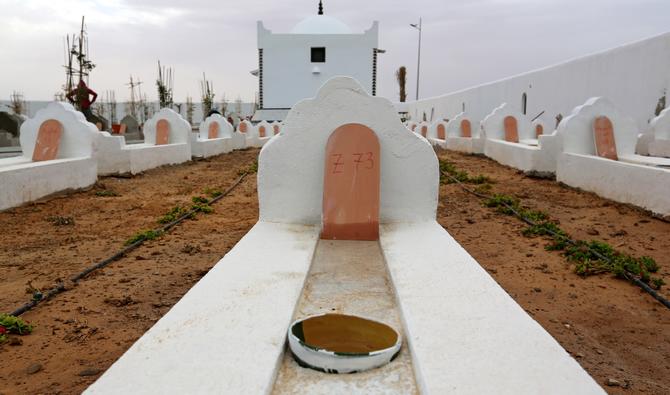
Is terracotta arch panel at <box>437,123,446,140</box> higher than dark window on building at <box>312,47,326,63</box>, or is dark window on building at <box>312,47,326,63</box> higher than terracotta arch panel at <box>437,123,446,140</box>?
dark window on building at <box>312,47,326,63</box>

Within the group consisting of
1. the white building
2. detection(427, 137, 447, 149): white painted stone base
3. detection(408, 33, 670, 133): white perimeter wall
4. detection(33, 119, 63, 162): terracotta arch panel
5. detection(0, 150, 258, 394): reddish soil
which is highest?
the white building

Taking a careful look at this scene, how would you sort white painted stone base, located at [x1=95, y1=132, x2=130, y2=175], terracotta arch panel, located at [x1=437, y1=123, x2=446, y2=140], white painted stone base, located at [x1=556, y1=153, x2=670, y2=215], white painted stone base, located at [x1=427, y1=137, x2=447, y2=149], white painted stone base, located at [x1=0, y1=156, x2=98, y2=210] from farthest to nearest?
terracotta arch panel, located at [x1=437, y1=123, x2=446, y2=140], white painted stone base, located at [x1=427, y1=137, x2=447, y2=149], white painted stone base, located at [x1=95, y1=132, x2=130, y2=175], white painted stone base, located at [x1=0, y1=156, x2=98, y2=210], white painted stone base, located at [x1=556, y1=153, x2=670, y2=215]

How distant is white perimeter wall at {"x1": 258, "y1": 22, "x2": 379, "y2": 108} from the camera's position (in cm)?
2742

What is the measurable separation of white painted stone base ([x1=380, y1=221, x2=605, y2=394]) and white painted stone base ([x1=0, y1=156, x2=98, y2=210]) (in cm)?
566

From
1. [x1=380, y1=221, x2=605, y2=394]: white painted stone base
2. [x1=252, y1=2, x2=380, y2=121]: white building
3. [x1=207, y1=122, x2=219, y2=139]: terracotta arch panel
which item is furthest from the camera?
[x1=252, y1=2, x2=380, y2=121]: white building

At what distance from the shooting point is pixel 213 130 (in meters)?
17.7

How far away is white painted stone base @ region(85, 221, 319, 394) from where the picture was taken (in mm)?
1772

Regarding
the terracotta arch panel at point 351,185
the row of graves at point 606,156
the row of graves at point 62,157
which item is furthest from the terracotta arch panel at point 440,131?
the terracotta arch panel at point 351,185

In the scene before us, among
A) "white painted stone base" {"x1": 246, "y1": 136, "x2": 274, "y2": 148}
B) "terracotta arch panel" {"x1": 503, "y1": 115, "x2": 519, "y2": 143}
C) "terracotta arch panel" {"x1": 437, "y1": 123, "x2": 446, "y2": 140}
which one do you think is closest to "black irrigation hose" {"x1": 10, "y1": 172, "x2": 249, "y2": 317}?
"terracotta arch panel" {"x1": 503, "y1": 115, "x2": 519, "y2": 143}

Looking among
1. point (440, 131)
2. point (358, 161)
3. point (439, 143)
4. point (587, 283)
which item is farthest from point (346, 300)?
point (440, 131)

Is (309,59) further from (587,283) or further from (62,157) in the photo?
(587,283)

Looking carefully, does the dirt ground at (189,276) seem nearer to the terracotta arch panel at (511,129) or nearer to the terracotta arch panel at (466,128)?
the terracotta arch panel at (511,129)

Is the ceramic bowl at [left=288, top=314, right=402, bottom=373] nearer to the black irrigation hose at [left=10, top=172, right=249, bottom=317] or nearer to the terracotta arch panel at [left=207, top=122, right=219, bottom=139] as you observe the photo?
the black irrigation hose at [left=10, top=172, right=249, bottom=317]

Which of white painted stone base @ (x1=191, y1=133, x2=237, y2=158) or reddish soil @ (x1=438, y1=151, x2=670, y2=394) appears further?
white painted stone base @ (x1=191, y1=133, x2=237, y2=158)
